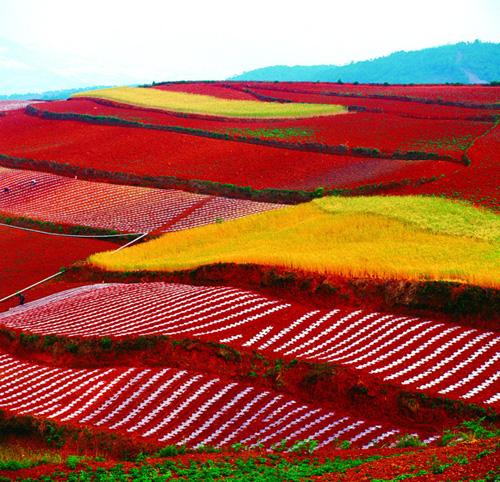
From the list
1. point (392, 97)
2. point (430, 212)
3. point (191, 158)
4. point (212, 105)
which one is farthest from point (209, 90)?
point (430, 212)

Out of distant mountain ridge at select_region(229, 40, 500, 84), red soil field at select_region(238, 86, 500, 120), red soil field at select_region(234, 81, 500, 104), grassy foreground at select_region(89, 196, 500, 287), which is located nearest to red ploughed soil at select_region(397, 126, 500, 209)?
grassy foreground at select_region(89, 196, 500, 287)

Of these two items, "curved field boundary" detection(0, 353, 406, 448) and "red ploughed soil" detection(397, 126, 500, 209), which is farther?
"red ploughed soil" detection(397, 126, 500, 209)

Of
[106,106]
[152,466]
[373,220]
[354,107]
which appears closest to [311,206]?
[373,220]

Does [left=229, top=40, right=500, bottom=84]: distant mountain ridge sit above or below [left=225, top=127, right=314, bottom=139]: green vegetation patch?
above

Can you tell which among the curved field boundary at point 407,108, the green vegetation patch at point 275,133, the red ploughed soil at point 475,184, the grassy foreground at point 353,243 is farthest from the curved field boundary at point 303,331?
the curved field boundary at point 407,108

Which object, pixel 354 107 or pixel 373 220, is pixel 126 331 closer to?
pixel 373 220

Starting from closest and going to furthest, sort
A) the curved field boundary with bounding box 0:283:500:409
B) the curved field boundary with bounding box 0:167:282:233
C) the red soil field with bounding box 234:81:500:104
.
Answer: the curved field boundary with bounding box 0:283:500:409
the curved field boundary with bounding box 0:167:282:233
the red soil field with bounding box 234:81:500:104

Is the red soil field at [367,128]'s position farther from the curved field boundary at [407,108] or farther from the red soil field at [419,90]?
the red soil field at [419,90]

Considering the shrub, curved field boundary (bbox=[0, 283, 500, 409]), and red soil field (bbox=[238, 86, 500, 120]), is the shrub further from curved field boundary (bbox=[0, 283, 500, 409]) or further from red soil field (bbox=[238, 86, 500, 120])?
red soil field (bbox=[238, 86, 500, 120])
